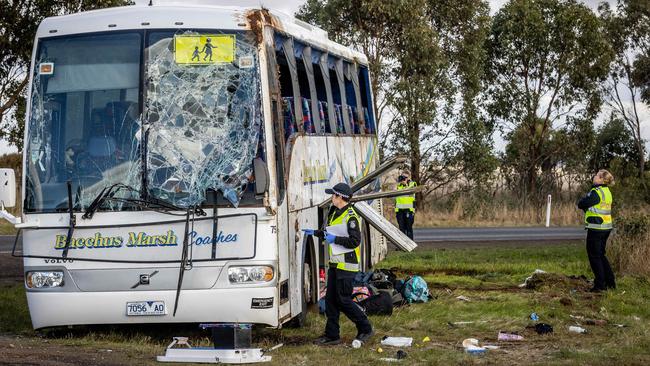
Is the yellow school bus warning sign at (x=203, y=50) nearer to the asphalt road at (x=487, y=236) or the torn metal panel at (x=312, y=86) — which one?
the torn metal panel at (x=312, y=86)

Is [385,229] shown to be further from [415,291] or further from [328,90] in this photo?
[328,90]

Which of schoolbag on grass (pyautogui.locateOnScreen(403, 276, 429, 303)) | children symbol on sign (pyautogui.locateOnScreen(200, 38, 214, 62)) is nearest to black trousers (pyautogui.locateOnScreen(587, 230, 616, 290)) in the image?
schoolbag on grass (pyautogui.locateOnScreen(403, 276, 429, 303))

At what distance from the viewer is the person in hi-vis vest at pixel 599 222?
17.8 m

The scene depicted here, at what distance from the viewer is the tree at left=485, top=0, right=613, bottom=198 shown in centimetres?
Answer: 4747

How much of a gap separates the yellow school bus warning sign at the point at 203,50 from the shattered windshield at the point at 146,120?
0.4 inches

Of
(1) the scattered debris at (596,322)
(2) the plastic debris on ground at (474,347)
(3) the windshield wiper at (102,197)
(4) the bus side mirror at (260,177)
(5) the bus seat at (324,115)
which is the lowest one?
(2) the plastic debris on ground at (474,347)

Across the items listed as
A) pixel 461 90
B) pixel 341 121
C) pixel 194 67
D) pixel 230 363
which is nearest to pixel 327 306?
pixel 230 363

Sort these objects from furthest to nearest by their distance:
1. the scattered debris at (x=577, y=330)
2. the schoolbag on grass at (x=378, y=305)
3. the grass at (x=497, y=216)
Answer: the grass at (x=497, y=216), the schoolbag on grass at (x=378, y=305), the scattered debris at (x=577, y=330)

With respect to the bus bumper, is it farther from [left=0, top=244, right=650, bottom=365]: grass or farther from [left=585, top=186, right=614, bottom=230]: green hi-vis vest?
[left=585, top=186, right=614, bottom=230]: green hi-vis vest

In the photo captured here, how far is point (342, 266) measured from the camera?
13227mm

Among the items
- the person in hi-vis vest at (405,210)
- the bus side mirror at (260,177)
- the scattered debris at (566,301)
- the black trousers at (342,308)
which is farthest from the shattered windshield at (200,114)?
the person in hi-vis vest at (405,210)

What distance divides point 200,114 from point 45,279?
2.35m

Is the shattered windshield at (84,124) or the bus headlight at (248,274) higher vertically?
the shattered windshield at (84,124)

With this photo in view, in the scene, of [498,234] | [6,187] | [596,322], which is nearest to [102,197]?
[6,187]
